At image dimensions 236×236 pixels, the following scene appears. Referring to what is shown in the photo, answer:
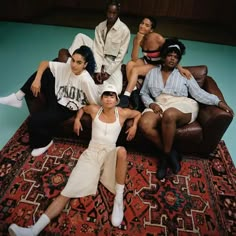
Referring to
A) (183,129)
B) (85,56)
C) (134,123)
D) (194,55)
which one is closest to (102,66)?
(85,56)

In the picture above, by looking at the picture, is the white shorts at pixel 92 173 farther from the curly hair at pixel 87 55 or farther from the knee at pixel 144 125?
the curly hair at pixel 87 55

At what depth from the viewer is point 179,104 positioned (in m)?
2.44

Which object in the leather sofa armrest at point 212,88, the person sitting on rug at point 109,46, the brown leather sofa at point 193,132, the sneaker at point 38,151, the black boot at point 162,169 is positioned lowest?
the sneaker at point 38,151

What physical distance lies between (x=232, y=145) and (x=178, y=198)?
1083mm

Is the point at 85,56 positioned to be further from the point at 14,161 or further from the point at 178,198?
the point at 178,198

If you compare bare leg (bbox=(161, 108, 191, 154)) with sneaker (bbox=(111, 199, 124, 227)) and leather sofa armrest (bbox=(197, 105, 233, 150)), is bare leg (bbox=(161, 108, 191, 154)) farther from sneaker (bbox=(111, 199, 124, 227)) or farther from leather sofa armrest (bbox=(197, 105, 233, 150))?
sneaker (bbox=(111, 199, 124, 227))

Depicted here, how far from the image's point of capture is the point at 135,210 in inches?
80.7

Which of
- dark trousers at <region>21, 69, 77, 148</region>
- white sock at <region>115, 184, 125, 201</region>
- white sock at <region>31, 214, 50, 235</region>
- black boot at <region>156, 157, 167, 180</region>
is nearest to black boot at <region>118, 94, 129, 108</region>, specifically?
dark trousers at <region>21, 69, 77, 148</region>

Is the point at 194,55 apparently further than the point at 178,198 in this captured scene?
Yes

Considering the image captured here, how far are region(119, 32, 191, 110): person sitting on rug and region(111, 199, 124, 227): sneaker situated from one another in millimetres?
995

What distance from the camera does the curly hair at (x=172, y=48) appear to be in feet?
7.86

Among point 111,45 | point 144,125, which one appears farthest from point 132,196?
point 111,45

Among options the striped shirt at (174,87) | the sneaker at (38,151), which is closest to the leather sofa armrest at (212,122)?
the striped shirt at (174,87)

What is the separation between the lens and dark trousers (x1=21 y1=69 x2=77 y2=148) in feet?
7.81
